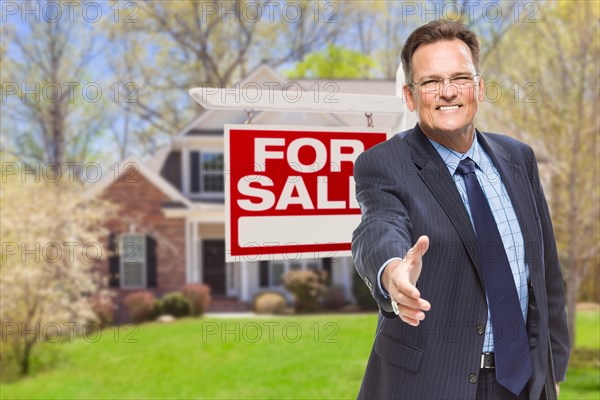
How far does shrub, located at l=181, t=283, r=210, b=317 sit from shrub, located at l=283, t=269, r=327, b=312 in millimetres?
2429

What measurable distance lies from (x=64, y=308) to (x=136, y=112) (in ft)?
44.8

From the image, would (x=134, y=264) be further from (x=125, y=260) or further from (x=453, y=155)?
(x=453, y=155)

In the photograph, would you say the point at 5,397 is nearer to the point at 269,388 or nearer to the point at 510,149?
the point at 269,388

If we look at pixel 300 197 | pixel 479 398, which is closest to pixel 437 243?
pixel 479 398

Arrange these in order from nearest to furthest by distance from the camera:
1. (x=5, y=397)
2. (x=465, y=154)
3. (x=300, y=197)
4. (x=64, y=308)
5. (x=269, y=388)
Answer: (x=465, y=154) < (x=300, y=197) < (x=269, y=388) < (x=5, y=397) < (x=64, y=308)

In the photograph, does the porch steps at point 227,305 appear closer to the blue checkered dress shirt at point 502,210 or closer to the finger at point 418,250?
the blue checkered dress shirt at point 502,210

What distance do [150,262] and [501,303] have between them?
1928cm

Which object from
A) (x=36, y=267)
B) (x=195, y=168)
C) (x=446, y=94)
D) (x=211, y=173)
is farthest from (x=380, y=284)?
(x=195, y=168)

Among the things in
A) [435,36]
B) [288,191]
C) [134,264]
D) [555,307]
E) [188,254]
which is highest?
[435,36]

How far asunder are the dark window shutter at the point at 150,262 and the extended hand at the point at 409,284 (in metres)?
19.5

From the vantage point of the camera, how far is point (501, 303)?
2.21 m

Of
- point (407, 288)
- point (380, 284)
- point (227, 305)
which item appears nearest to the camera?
point (407, 288)

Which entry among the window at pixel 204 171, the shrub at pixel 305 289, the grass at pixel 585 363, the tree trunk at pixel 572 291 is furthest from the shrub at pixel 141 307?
the tree trunk at pixel 572 291

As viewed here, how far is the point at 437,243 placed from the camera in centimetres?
212
